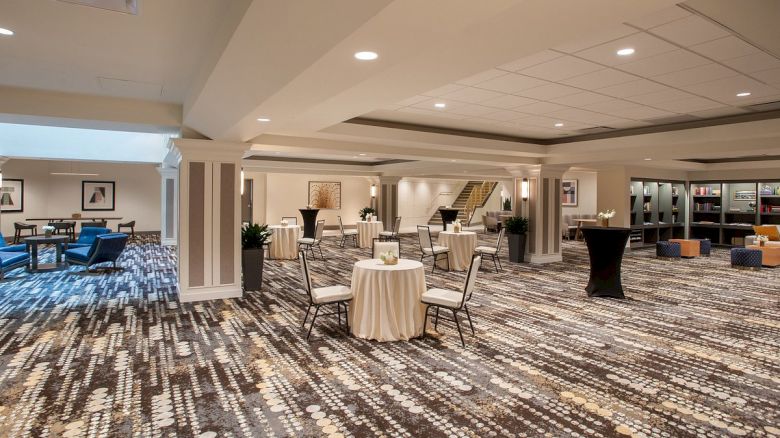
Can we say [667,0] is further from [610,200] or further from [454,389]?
[610,200]

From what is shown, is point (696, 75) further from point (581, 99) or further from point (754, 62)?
point (581, 99)

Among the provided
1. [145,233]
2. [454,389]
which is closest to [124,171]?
[145,233]

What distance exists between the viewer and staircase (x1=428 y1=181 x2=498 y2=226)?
22172mm

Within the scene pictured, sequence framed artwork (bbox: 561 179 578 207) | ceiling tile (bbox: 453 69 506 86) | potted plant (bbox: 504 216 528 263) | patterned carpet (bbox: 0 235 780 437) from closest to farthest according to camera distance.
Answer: patterned carpet (bbox: 0 235 780 437), ceiling tile (bbox: 453 69 506 86), potted plant (bbox: 504 216 528 263), framed artwork (bbox: 561 179 578 207)

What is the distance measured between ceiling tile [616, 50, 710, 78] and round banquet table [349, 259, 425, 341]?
288 cm

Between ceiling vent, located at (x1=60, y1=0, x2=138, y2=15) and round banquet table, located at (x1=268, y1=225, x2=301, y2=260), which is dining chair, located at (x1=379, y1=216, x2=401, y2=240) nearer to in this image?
round banquet table, located at (x1=268, y1=225, x2=301, y2=260)

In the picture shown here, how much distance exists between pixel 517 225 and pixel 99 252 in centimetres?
871

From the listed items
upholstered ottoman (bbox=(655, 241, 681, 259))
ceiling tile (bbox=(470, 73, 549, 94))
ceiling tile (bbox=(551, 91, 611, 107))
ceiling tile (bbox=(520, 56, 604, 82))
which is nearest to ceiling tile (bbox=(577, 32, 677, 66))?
ceiling tile (bbox=(520, 56, 604, 82))

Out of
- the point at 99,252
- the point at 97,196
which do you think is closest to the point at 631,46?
the point at 99,252

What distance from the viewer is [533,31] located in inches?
87.0

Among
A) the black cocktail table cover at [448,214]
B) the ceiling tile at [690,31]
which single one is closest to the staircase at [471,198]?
the black cocktail table cover at [448,214]

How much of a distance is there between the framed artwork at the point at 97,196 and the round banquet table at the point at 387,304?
49.7 feet

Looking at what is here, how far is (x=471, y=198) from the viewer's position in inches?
889

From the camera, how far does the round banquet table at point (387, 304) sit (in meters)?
4.56
